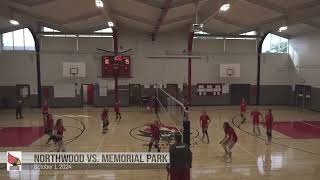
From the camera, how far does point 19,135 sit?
18484 millimetres

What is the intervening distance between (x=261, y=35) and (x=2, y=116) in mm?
25620

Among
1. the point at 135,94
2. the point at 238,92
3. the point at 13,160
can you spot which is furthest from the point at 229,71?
the point at 13,160

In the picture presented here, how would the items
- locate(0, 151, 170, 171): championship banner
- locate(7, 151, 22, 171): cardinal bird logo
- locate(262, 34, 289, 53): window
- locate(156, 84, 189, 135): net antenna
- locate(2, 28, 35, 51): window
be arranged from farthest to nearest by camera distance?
locate(262, 34, 289, 53): window, locate(2, 28, 35, 51): window, locate(156, 84, 189, 135): net antenna, locate(0, 151, 170, 171): championship banner, locate(7, 151, 22, 171): cardinal bird logo

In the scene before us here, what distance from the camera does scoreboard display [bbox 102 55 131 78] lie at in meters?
30.0

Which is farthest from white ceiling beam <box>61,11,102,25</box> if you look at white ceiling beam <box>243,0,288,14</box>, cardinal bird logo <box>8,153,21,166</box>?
cardinal bird logo <box>8,153,21,166</box>

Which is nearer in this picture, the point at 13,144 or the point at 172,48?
the point at 13,144

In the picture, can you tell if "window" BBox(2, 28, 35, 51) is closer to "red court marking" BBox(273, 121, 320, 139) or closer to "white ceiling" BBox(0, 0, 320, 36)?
"white ceiling" BBox(0, 0, 320, 36)

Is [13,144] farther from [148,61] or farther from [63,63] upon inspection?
[148,61]

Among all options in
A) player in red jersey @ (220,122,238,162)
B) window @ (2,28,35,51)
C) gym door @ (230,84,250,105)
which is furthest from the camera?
gym door @ (230,84,250,105)

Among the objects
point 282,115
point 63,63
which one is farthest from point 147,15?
point 282,115

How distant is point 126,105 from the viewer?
103 ft

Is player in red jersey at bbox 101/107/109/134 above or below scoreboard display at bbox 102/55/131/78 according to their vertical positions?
below

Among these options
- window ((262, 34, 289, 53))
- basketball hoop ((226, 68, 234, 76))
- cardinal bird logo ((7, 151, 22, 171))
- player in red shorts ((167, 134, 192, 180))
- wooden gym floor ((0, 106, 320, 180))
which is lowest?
wooden gym floor ((0, 106, 320, 180))

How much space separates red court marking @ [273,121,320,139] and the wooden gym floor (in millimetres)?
299
